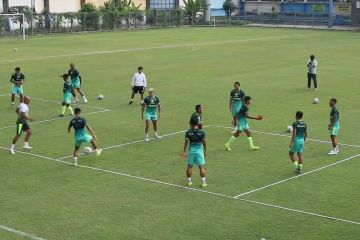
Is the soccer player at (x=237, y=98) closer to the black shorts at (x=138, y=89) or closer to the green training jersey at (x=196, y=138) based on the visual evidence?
the green training jersey at (x=196, y=138)

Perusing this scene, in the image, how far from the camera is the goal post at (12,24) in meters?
77.6

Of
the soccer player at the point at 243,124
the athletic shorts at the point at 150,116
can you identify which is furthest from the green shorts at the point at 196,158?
the athletic shorts at the point at 150,116

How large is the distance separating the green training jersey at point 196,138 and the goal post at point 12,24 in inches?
2439

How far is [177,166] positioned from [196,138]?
309 centimetres

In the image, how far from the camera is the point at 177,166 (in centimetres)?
2073

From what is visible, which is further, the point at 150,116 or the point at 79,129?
the point at 150,116

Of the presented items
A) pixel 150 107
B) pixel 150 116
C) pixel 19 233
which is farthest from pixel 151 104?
pixel 19 233

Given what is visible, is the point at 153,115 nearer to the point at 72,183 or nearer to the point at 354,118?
the point at 72,183

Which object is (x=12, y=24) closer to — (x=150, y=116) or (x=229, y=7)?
(x=229, y=7)

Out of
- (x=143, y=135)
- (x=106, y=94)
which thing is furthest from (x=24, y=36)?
(x=143, y=135)

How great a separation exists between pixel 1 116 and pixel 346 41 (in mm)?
48442

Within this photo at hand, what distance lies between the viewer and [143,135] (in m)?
25.3

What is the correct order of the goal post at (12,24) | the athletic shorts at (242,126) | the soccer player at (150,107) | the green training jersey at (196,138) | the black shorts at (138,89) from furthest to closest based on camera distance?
the goal post at (12,24) → the black shorts at (138,89) → the soccer player at (150,107) → the athletic shorts at (242,126) → the green training jersey at (196,138)

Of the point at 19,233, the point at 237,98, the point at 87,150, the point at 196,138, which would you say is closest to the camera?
the point at 19,233
